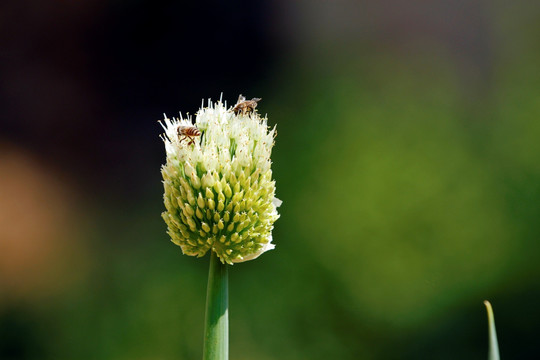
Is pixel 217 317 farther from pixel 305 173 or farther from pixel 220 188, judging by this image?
pixel 305 173

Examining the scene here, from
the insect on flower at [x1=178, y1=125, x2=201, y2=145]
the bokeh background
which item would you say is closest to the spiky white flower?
the insect on flower at [x1=178, y1=125, x2=201, y2=145]

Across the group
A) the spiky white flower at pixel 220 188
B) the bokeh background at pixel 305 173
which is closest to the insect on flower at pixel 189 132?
the spiky white flower at pixel 220 188

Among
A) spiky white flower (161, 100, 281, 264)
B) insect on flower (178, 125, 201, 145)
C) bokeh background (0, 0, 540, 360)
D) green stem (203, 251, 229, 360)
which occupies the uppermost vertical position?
bokeh background (0, 0, 540, 360)

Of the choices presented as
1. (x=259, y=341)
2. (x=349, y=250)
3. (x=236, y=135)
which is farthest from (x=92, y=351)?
(x=236, y=135)

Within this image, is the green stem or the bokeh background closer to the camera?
the green stem

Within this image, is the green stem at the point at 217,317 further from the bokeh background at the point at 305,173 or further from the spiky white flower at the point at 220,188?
the bokeh background at the point at 305,173

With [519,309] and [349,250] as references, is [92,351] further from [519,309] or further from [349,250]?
[519,309]

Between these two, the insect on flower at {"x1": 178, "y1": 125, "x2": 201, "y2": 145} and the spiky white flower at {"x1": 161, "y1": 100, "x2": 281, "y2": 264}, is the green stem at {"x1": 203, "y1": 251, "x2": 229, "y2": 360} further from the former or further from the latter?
the insect on flower at {"x1": 178, "y1": 125, "x2": 201, "y2": 145}

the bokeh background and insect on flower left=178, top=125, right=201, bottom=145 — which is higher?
the bokeh background
